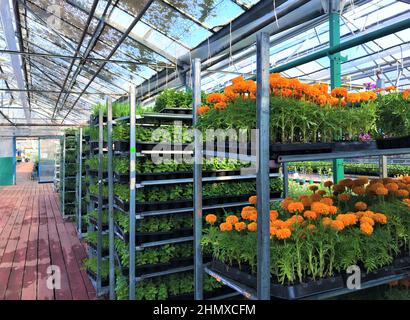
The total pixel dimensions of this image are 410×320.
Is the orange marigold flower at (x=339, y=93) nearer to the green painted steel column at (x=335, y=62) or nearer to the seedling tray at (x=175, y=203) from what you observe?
the seedling tray at (x=175, y=203)

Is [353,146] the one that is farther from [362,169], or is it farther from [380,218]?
[362,169]

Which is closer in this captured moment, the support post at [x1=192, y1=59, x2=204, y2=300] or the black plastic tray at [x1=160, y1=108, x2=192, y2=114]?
the support post at [x1=192, y1=59, x2=204, y2=300]

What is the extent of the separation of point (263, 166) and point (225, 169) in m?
1.59

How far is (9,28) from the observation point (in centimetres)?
507

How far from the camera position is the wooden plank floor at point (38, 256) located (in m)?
3.17

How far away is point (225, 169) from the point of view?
8.63ft

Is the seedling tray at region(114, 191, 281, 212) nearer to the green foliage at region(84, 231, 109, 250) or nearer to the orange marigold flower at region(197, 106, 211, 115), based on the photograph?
the green foliage at region(84, 231, 109, 250)

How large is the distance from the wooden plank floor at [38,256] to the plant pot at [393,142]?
289cm

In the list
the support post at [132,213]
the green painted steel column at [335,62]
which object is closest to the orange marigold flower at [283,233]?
the support post at [132,213]

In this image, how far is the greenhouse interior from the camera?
1164mm

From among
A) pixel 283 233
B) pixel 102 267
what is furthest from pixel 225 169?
pixel 102 267

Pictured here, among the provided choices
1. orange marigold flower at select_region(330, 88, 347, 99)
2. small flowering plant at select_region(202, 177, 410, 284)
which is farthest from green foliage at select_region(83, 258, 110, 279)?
orange marigold flower at select_region(330, 88, 347, 99)
